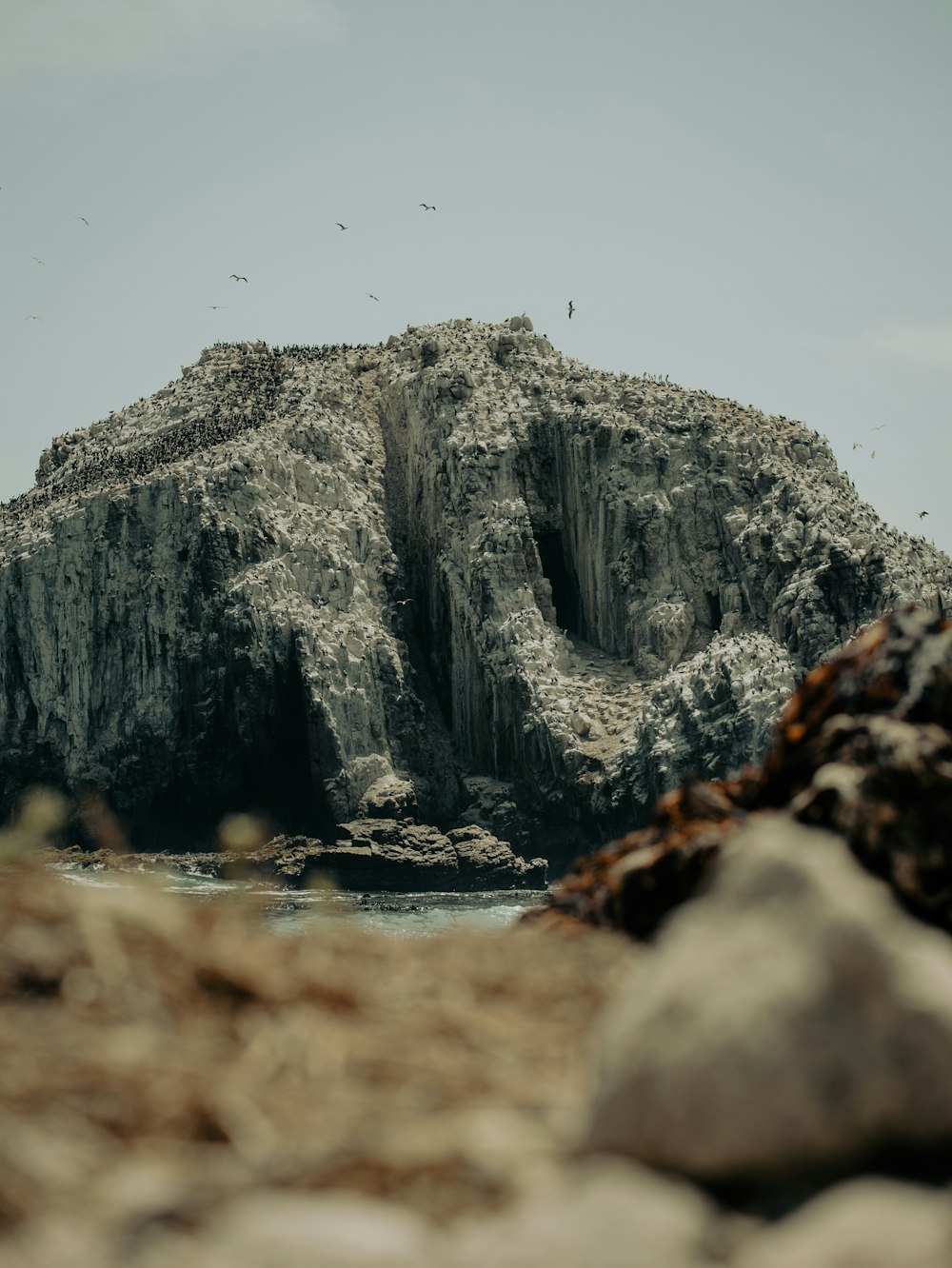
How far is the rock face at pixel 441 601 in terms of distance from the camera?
66.7 metres

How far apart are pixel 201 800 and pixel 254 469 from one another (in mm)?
15452

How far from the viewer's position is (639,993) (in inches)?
179

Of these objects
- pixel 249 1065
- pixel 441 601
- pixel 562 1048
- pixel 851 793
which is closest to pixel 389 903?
pixel 441 601

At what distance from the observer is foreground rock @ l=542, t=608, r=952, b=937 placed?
5.91m

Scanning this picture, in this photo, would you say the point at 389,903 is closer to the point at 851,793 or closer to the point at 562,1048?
the point at 851,793

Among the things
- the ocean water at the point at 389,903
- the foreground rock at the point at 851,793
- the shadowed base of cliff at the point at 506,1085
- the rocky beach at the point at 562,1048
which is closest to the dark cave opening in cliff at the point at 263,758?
the ocean water at the point at 389,903

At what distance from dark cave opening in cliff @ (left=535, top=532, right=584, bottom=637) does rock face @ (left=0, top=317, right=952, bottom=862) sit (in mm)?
138

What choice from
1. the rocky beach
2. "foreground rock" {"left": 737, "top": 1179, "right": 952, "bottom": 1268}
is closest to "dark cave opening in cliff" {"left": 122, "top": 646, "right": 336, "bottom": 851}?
the rocky beach

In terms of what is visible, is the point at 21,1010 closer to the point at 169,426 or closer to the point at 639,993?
the point at 639,993

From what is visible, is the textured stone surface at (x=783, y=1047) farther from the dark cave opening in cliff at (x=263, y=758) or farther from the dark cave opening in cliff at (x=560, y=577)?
the dark cave opening in cliff at (x=560, y=577)

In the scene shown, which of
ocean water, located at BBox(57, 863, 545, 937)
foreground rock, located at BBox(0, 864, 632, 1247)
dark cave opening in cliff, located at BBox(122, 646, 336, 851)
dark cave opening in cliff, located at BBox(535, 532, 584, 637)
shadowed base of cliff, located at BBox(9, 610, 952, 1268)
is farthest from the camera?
dark cave opening in cliff, located at BBox(535, 532, 584, 637)

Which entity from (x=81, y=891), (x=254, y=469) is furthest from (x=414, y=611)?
(x=81, y=891)

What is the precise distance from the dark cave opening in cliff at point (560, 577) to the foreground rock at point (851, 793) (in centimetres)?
6705

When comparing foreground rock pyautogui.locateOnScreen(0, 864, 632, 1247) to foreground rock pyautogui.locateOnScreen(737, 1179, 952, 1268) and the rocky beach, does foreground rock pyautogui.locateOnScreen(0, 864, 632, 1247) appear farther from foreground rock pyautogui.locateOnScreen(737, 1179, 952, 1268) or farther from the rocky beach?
foreground rock pyautogui.locateOnScreen(737, 1179, 952, 1268)
